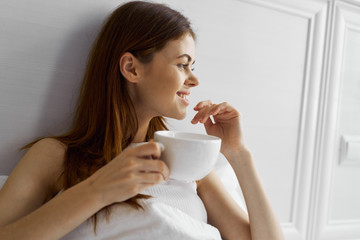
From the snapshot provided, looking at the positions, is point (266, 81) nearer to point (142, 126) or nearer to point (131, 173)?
point (142, 126)

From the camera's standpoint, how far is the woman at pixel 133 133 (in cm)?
82

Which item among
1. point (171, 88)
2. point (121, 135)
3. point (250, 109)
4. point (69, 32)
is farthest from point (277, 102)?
point (69, 32)

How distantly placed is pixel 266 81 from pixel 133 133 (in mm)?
664

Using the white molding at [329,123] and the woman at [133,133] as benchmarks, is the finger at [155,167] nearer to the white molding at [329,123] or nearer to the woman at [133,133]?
the woman at [133,133]

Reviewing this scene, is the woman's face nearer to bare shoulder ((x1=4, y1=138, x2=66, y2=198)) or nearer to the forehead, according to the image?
the forehead

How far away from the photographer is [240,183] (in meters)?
1.06

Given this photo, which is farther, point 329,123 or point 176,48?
point 329,123

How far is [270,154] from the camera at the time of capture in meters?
1.46

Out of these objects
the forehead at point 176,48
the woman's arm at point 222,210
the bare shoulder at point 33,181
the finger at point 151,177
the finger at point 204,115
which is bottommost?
the woman's arm at point 222,210

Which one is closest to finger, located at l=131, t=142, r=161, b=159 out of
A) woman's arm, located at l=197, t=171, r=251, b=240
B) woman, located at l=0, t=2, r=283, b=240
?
woman, located at l=0, t=2, r=283, b=240

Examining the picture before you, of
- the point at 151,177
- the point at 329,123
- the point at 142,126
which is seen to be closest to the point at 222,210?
the point at 142,126

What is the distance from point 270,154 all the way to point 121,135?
29.6 inches

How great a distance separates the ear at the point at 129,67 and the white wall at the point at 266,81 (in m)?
0.20

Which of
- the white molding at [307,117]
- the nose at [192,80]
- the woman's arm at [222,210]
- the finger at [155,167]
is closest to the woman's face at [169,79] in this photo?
the nose at [192,80]
